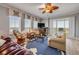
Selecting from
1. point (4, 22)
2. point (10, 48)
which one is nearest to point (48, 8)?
point (4, 22)

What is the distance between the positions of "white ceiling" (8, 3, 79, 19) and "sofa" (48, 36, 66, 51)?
1.46ft

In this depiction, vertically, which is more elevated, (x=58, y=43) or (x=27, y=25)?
(x=27, y=25)

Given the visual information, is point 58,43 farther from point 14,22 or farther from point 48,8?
point 14,22

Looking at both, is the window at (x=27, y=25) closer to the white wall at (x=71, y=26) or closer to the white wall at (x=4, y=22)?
the white wall at (x=4, y=22)

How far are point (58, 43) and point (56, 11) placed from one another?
2.02ft

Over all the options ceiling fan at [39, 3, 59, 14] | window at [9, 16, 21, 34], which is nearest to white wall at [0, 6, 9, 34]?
window at [9, 16, 21, 34]

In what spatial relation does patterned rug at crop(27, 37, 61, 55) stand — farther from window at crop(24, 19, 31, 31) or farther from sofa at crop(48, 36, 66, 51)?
window at crop(24, 19, 31, 31)

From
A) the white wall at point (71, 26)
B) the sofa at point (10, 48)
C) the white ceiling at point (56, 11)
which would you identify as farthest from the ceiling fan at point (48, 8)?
the sofa at point (10, 48)

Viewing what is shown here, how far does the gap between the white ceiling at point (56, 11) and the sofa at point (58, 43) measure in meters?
0.45

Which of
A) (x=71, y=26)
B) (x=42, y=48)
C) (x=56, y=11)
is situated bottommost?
(x=42, y=48)

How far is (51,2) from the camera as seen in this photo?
2.24m

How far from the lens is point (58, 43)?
2.38 metres

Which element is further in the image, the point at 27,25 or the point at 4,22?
the point at 27,25

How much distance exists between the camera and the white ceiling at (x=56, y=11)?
226 centimetres
